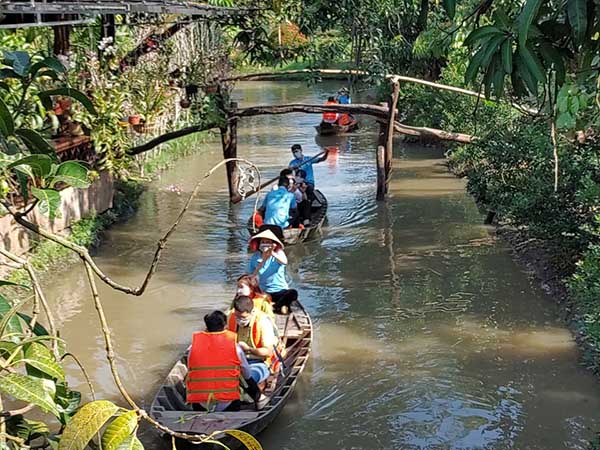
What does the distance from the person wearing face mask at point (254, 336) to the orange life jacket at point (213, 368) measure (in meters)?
0.42

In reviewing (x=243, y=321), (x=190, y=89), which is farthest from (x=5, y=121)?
(x=190, y=89)

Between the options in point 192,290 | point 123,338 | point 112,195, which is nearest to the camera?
point 123,338

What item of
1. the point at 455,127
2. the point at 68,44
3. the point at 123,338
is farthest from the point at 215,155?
the point at 123,338

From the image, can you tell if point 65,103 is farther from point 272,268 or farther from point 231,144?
point 272,268

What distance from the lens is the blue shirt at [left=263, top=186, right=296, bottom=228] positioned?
10.9m

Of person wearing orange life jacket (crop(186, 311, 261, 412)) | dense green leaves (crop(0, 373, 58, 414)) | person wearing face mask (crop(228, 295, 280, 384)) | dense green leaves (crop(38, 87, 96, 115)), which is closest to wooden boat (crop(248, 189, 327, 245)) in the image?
person wearing face mask (crop(228, 295, 280, 384))

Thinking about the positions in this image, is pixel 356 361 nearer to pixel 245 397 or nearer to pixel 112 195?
pixel 245 397

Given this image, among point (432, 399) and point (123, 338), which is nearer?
point (432, 399)

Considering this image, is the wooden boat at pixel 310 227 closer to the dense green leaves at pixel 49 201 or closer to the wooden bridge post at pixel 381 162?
the wooden bridge post at pixel 381 162

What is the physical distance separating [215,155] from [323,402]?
12991 mm

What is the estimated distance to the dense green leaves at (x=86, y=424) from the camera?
4.39ft

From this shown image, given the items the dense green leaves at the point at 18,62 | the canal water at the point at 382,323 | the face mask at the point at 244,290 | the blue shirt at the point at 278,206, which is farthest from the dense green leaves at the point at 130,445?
the blue shirt at the point at 278,206

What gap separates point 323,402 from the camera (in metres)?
7.18

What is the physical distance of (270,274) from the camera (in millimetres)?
8211
